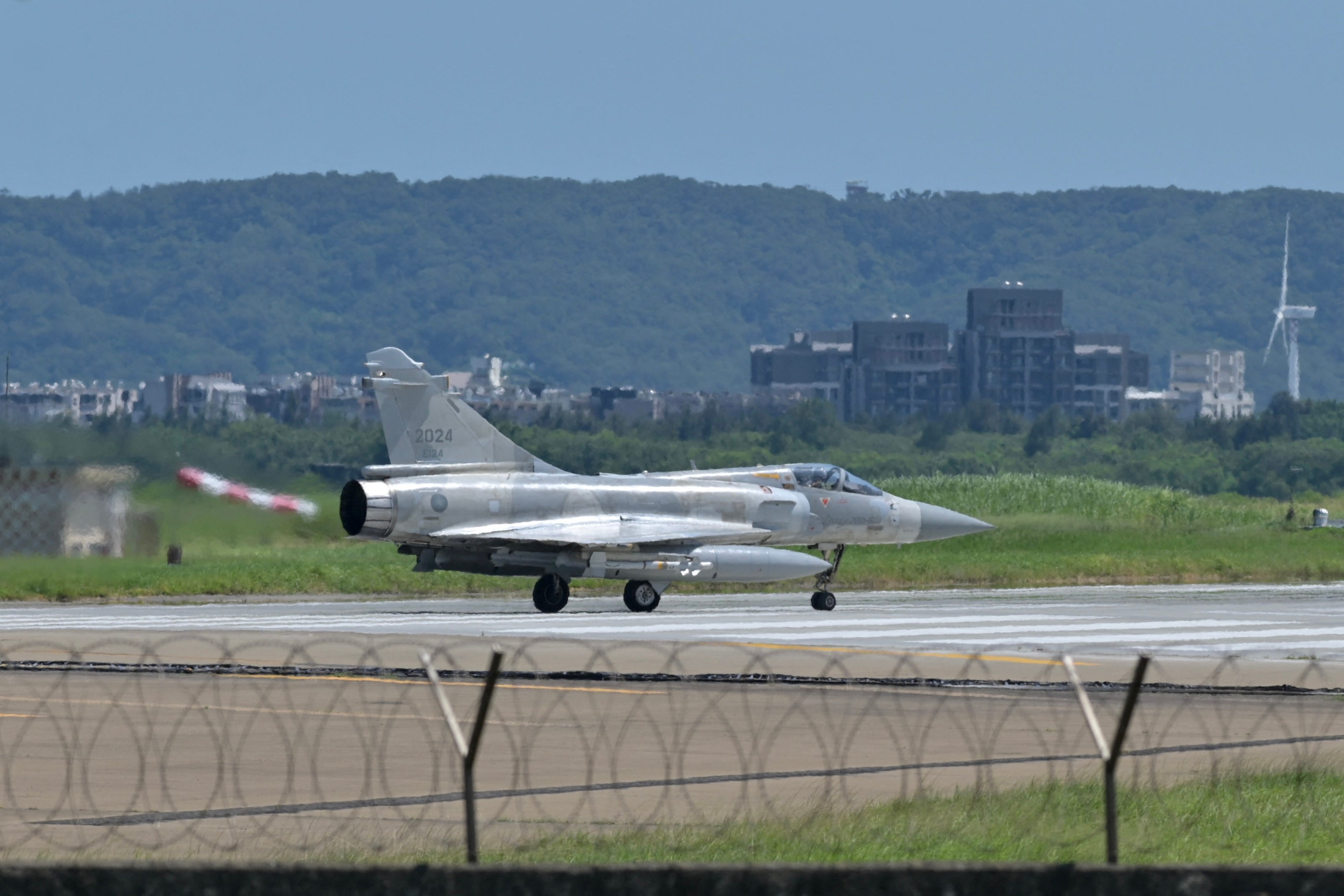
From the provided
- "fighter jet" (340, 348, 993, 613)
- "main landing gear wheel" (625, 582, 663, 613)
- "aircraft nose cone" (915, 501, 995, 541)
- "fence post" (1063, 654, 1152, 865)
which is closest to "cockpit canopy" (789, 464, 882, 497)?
"fighter jet" (340, 348, 993, 613)

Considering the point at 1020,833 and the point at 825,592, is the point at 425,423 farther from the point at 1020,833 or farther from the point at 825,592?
the point at 1020,833

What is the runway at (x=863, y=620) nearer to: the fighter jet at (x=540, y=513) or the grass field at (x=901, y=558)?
the fighter jet at (x=540, y=513)

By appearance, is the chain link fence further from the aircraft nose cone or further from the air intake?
the aircraft nose cone

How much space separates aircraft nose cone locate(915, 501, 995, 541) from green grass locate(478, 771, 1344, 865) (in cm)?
2658

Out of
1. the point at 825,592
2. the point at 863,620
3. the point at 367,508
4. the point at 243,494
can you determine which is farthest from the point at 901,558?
the point at 367,508

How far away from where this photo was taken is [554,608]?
34.3 metres

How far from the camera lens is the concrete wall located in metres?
7.76

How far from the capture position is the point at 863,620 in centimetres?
3156

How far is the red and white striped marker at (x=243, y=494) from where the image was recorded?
125 feet

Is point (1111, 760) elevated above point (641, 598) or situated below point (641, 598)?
above

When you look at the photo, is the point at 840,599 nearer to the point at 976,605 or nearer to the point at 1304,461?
the point at 976,605

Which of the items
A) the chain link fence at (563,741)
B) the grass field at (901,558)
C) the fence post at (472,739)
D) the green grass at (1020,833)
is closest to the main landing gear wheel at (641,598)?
the grass field at (901,558)

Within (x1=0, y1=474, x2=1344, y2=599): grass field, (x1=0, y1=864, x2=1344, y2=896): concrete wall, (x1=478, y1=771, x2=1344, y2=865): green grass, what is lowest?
(x1=0, y1=474, x2=1344, y2=599): grass field

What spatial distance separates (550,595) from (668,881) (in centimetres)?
2666
